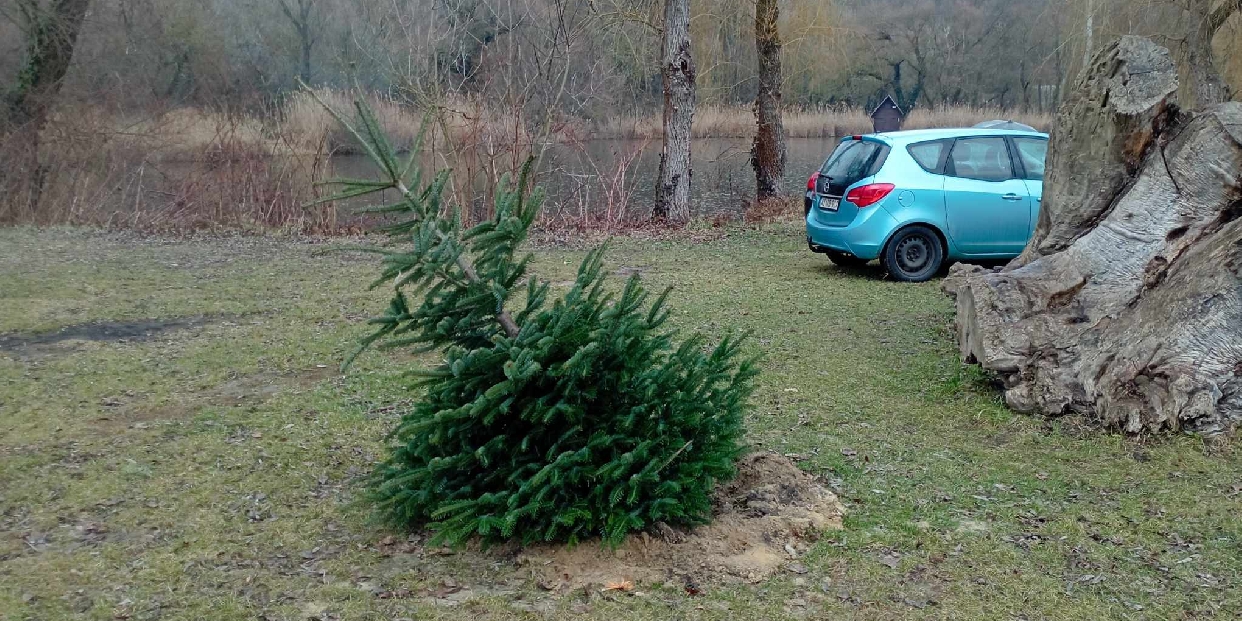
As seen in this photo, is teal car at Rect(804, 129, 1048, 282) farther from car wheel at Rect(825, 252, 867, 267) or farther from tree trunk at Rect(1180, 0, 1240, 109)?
tree trunk at Rect(1180, 0, 1240, 109)

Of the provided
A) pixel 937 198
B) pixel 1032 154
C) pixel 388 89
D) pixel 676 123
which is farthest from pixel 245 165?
pixel 1032 154

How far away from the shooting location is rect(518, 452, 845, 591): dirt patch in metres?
4.42

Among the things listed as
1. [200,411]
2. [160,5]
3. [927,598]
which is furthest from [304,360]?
[160,5]

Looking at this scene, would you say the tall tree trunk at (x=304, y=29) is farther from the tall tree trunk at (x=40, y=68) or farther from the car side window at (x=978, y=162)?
the car side window at (x=978, y=162)

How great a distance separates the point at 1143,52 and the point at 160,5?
22238mm

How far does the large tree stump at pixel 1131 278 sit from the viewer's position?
604 centimetres

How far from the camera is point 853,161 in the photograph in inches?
469

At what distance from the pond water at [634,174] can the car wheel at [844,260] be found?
5784 mm

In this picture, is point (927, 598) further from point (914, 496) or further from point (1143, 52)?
point (1143, 52)

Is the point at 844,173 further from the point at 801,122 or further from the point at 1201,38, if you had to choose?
the point at 801,122

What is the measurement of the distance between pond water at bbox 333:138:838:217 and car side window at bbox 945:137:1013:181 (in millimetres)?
7393

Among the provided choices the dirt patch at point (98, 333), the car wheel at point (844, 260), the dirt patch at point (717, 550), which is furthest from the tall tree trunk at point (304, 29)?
the dirt patch at point (717, 550)

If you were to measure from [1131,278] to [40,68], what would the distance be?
66.5 feet

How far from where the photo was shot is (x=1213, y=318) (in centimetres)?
606
